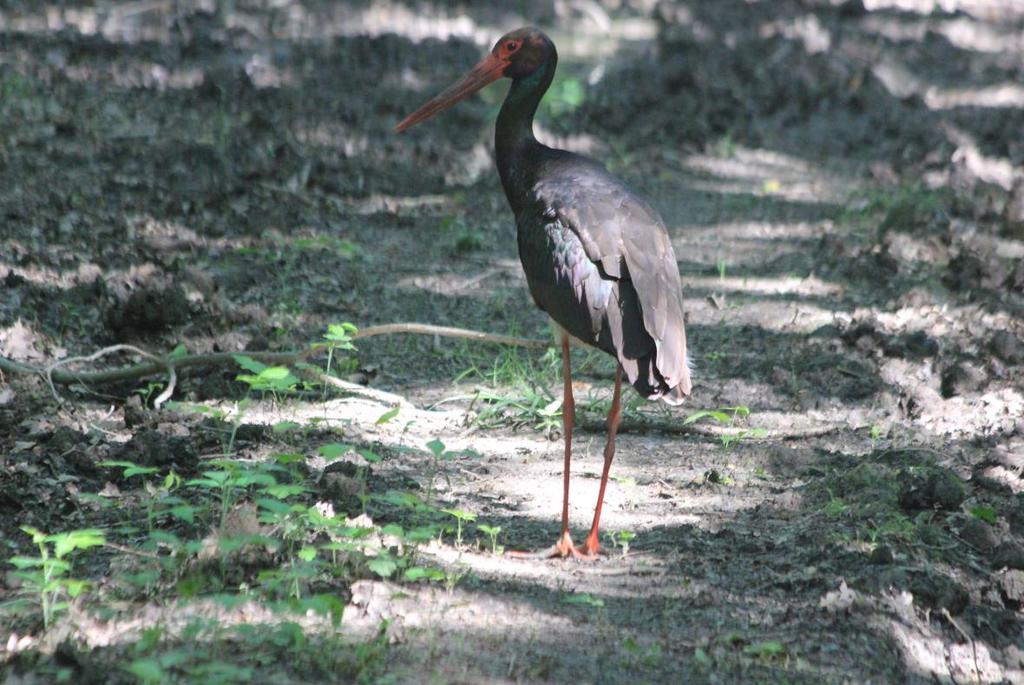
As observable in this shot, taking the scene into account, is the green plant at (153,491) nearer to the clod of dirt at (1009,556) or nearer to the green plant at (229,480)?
the green plant at (229,480)

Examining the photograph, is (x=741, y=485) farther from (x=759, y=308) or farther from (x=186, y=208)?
(x=186, y=208)

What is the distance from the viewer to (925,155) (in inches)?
430

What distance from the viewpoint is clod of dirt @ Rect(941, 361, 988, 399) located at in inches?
258

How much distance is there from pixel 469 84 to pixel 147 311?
5.79ft

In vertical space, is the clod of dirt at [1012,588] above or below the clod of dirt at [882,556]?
below

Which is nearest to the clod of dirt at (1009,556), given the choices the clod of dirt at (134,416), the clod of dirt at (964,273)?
the clod of dirt at (134,416)

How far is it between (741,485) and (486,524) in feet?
3.45

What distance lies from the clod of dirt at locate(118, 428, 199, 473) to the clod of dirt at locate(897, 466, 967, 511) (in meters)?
2.53

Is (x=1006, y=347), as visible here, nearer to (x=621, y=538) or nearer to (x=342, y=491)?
(x=621, y=538)

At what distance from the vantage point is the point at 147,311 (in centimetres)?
656

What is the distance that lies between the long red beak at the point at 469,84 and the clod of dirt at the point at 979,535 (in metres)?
2.69

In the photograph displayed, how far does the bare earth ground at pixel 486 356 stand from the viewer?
13.4 ft

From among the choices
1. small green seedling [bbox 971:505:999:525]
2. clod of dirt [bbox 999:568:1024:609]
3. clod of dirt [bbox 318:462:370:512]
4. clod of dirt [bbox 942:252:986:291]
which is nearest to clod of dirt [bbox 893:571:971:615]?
clod of dirt [bbox 999:568:1024:609]

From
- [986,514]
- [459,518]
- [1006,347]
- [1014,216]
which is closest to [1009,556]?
[986,514]
